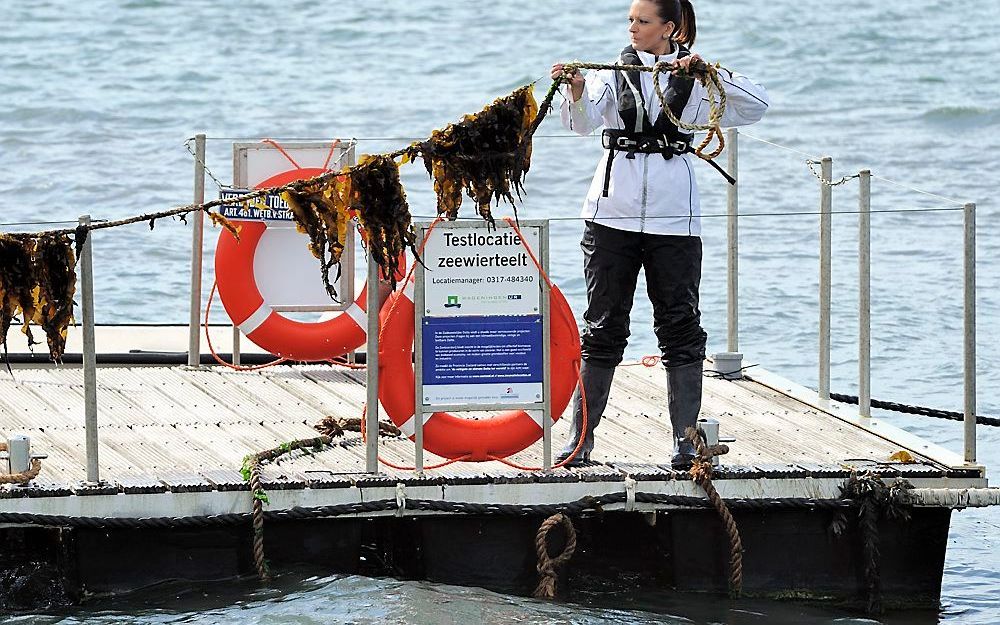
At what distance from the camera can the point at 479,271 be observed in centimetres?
550

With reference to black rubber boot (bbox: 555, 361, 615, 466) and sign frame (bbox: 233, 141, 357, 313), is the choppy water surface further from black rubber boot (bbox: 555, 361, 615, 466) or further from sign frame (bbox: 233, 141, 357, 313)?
sign frame (bbox: 233, 141, 357, 313)

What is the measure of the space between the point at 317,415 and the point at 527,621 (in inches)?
62.6

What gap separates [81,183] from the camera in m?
14.9

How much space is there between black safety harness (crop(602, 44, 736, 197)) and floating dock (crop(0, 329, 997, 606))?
3.31 feet

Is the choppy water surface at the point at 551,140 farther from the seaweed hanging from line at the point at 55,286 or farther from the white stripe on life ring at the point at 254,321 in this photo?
the white stripe on life ring at the point at 254,321

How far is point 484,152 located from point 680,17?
816mm

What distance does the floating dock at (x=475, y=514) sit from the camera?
5.36 metres

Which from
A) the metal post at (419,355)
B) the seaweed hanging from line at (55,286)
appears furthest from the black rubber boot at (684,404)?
the seaweed hanging from line at (55,286)

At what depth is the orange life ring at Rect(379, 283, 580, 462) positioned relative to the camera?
560cm

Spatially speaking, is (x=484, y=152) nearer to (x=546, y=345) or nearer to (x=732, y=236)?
(x=546, y=345)

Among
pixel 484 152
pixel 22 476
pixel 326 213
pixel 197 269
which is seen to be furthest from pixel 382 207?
pixel 197 269

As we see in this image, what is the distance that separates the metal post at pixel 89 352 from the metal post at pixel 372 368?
0.82 metres

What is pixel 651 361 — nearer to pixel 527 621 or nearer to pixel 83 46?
pixel 527 621

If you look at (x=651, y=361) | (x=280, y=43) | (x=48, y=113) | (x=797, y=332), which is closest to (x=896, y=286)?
(x=797, y=332)
